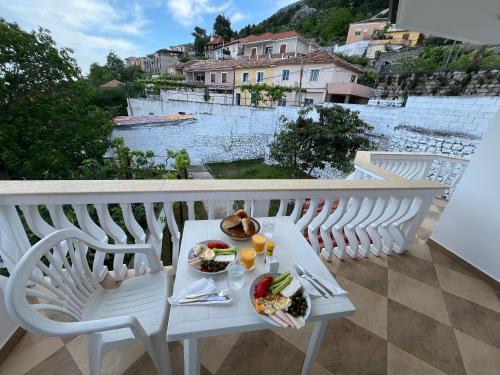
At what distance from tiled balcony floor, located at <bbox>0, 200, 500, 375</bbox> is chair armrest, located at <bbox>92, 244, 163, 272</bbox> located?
475 millimetres

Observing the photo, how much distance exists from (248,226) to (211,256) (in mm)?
252

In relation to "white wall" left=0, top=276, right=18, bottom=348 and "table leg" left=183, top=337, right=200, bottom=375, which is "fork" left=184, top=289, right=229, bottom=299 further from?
"white wall" left=0, top=276, right=18, bottom=348

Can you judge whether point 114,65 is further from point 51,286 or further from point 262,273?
point 262,273

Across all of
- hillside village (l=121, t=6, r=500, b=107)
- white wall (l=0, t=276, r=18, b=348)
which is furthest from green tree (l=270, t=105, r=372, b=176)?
white wall (l=0, t=276, r=18, b=348)

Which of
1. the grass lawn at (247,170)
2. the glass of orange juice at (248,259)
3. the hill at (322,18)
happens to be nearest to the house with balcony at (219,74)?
the grass lawn at (247,170)

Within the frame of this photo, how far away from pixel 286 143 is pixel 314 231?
5971 millimetres

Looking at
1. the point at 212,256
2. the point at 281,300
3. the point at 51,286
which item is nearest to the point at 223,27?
the point at 212,256

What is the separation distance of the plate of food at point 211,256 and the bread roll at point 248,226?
0.39 feet

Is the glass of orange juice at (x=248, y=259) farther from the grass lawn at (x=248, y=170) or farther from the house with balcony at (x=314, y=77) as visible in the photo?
the house with balcony at (x=314, y=77)

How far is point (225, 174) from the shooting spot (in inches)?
370

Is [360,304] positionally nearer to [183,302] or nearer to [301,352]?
[301,352]

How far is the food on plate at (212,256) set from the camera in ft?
2.97

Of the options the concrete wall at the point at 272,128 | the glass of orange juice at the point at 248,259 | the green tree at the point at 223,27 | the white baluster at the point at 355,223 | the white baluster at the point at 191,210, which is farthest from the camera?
the green tree at the point at 223,27

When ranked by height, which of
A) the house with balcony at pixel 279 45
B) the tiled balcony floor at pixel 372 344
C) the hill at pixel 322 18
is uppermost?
the hill at pixel 322 18
